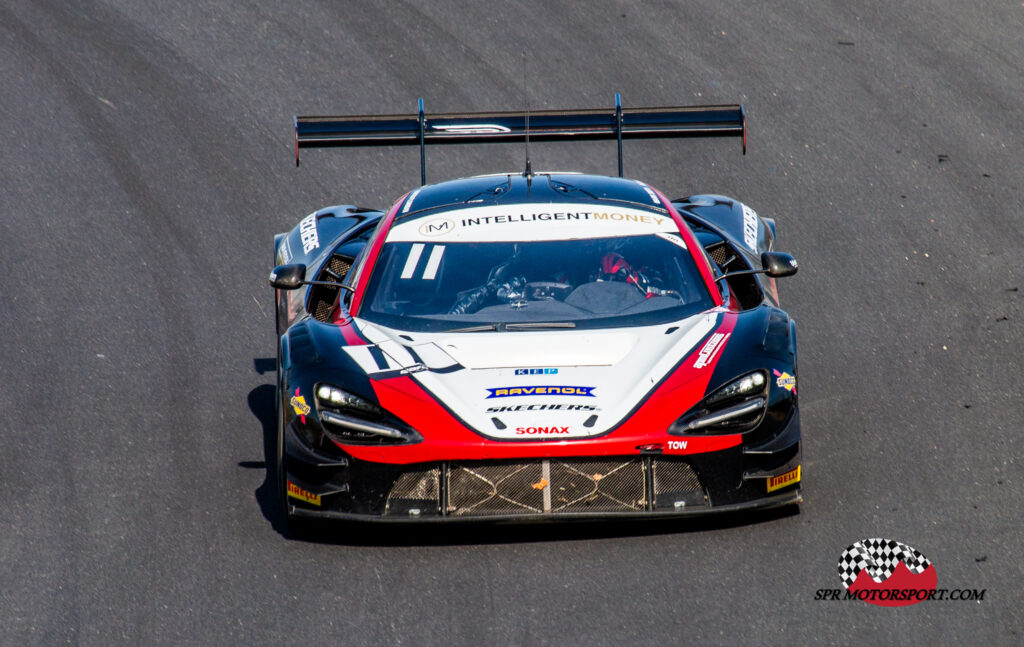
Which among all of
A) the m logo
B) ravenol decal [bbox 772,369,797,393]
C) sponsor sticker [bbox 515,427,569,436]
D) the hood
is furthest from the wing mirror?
sponsor sticker [bbox 515,427,569,436]

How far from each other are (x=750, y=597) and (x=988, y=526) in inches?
48.4

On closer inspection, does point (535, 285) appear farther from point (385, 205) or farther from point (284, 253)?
point (385, 205)

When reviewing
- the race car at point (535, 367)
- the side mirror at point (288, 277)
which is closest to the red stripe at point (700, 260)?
the race car at point (535, 367)

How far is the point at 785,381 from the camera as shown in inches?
227

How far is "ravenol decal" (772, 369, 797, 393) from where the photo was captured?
574 cm

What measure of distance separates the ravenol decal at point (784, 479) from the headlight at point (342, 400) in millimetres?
1549

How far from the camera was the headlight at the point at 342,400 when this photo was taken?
555 centimetres

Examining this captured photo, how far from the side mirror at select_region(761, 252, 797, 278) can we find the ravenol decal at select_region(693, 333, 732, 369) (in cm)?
71

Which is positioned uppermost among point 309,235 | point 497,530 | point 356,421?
point 309,235

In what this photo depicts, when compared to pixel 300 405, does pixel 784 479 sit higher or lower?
lower

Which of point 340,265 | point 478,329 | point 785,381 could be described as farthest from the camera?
point 340,265

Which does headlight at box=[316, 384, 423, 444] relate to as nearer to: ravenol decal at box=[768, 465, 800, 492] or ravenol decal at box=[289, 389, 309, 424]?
ravenol decal at box=[289, 389, 309, 424]

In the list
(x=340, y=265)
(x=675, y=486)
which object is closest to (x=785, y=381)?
(x=675, y=486)

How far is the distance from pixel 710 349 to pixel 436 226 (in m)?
1.68
